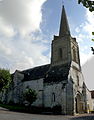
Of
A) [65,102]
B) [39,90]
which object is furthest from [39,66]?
[65,102]

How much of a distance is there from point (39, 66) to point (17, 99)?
9893mm

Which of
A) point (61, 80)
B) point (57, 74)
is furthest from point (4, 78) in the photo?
point (61, 80)

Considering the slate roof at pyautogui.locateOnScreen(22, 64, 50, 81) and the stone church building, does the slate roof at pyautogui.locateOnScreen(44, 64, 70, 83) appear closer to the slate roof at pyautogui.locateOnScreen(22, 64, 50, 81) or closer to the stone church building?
the stone church building

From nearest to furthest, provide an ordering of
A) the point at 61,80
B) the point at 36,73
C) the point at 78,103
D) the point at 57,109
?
the point at 57,109 < the point at 61,80 < the point at 78,103 < the point at 36,73

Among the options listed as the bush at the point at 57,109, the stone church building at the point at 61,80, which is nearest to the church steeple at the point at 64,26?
the stone church building at the point at 61,80

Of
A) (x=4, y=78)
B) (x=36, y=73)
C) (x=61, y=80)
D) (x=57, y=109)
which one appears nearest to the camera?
(x=57, y=109)

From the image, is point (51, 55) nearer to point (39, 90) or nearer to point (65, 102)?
point (39, 90)

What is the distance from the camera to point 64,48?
133 feet

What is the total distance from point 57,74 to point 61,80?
8.73 feet

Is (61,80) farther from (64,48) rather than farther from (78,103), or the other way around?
(64,48)

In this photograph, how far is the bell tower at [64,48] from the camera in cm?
3930

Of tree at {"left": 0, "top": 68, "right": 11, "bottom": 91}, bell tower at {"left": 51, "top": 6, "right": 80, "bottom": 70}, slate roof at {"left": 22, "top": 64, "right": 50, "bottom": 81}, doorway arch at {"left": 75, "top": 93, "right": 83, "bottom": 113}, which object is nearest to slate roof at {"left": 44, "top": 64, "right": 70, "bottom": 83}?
bell tower at {"left": 51, "top": 6, "right": 80, "bottom": 70}

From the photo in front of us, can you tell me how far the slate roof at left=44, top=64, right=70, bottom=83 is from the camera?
36.1 m

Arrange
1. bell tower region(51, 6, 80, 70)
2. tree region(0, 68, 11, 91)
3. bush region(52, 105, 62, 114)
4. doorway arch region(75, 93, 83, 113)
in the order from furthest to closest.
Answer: bell tower region(51, 6, 80, 70) → tree region(0, 68, 11, 91) → doorway arch region(75, 93, 83, 113) → bush region(52, 105, 62, 114)
